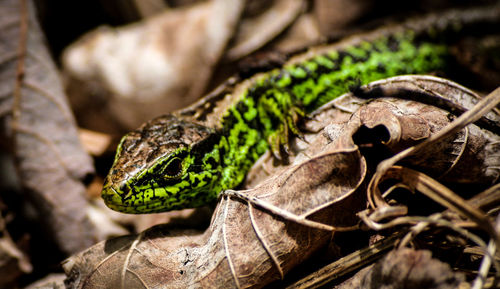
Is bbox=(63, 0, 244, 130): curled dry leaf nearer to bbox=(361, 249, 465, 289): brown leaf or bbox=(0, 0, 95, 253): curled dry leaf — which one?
bbox=(0, 0, 95, 253): curled dry leaf

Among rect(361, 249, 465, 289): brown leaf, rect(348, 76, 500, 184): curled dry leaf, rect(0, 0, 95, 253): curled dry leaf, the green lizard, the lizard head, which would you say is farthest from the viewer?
rect(0, 0, 95, 253): curled dry leaf

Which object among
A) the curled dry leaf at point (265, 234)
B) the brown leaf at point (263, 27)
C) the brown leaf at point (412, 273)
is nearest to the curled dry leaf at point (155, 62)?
the brown leaf at point (263, 27)

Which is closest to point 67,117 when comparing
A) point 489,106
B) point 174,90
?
point 174,90

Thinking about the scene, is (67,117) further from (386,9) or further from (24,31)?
(386,9)

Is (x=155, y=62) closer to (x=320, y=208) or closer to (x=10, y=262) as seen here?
(x=10, y=262)

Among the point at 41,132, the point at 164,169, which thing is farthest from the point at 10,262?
the point at 164,169

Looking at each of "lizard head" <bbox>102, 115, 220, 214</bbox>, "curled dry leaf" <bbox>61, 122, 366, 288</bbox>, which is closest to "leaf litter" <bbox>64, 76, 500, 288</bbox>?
"curled dry leaf" <bbox>61, 122, 366, 288</bbox>

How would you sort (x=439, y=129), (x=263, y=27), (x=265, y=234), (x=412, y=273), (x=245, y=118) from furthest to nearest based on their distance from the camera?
(x=263, y=27)
(x=245, y=118)
(x=439, y=129)
(x=265, y=234)
(x=412, y=273)

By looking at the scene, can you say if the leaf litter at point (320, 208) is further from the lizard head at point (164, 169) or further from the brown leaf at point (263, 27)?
the brown leaf at point (263, 27)
